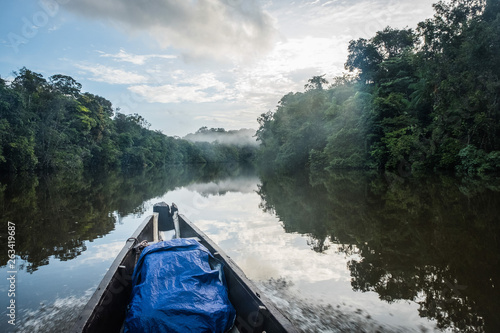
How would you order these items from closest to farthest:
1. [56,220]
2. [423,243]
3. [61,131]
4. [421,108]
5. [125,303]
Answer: [125,303], [423,243], [56,220], [421,108], [61,131]

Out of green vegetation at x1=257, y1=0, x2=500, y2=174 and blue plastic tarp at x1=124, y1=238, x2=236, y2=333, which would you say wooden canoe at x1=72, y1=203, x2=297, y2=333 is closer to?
blue plastic tarp at x1=124, y1=238, x2=236, y2=333

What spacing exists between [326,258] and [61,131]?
117ft

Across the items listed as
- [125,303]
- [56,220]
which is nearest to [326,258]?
[125,303]

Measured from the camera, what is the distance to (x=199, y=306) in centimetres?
231

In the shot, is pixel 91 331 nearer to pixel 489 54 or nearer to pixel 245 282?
pixel 245 282

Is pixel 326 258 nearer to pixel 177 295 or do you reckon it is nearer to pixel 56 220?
pixel 177 295

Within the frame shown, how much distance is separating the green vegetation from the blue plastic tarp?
63.7 feet

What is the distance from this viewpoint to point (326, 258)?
5.19 metres

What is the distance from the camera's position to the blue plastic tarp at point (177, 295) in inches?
86.7

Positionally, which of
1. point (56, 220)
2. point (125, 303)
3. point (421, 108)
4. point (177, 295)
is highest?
point (421, 108)

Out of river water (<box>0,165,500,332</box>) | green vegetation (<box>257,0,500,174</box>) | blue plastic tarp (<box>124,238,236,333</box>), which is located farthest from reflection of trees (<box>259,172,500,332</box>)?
green vegetation (<box>257,0,500,174</box>)

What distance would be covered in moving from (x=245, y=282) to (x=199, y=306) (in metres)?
0.49

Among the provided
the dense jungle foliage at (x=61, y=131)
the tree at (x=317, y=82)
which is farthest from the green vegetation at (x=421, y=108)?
the dense jungle foliage at (x=61, y=131)

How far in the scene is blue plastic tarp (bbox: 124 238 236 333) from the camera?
→ 2.20m
